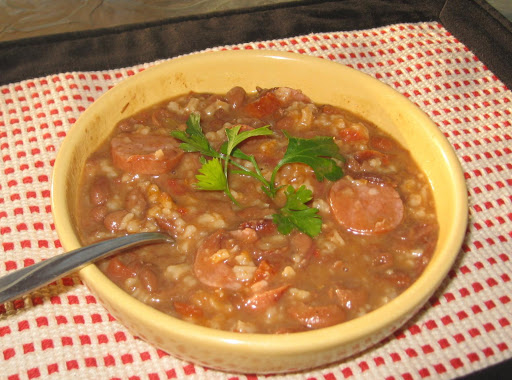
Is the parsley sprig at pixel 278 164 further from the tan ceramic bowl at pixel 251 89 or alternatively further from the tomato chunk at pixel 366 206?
the tan ceramic bowl at pixel 251 89

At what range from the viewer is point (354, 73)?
362cm

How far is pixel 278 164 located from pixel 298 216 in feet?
1.10

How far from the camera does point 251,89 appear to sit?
3.83 metres

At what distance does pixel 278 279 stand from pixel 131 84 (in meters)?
1.50

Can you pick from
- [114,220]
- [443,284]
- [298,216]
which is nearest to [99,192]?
[114,220]

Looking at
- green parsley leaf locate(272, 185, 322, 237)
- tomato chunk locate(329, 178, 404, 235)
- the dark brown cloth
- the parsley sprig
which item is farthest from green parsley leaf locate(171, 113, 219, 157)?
the dark brown cloth

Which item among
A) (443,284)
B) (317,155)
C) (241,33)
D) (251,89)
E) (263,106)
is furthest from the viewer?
(241,33)

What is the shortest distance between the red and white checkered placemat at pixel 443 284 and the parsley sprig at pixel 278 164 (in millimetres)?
744

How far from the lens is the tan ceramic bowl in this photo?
2.34 meters

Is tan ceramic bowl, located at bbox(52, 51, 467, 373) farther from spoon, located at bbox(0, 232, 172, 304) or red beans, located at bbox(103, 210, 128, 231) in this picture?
red beans, located at bbox(103, 210, 128, 231)

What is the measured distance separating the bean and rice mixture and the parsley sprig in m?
0.05

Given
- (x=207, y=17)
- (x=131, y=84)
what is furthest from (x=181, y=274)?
(x=207, y=17)

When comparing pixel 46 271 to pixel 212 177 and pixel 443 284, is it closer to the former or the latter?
pixel 212 177

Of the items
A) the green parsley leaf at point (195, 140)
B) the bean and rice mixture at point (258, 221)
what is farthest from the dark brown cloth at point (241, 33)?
the green parsley leaf at point (195, 140)
